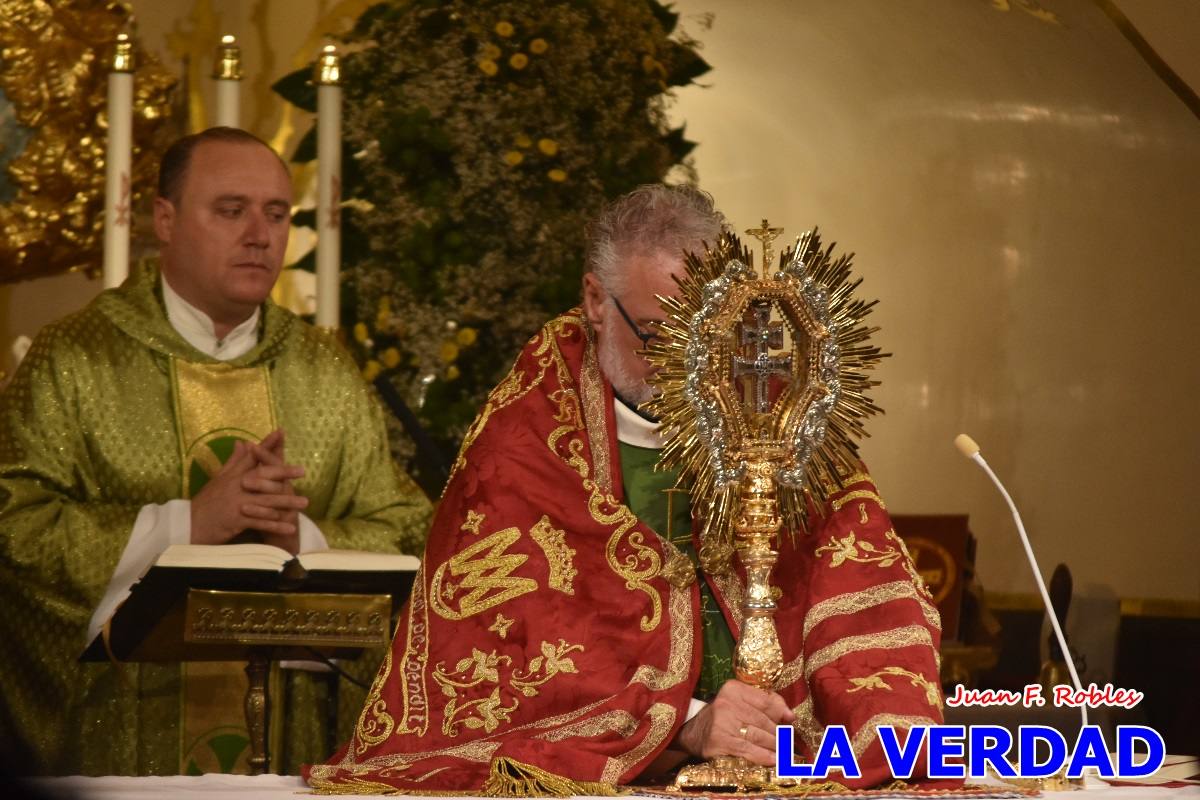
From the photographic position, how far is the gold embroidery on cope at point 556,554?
306cm

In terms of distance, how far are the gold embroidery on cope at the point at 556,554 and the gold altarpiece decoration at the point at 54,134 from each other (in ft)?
9.63

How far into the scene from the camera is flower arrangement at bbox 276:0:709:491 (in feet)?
18.8

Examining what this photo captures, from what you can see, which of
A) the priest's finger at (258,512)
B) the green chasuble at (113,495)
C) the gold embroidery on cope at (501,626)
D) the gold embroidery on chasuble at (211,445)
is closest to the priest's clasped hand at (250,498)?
the priest's finger at (258,512)

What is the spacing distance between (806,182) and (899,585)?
12.0 feet

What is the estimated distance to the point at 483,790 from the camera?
2.73 m

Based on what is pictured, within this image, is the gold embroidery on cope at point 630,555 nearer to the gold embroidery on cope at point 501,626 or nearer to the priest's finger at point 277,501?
the gold embroidery on cope at point 501,626

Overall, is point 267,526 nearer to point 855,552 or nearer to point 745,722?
point 855,552

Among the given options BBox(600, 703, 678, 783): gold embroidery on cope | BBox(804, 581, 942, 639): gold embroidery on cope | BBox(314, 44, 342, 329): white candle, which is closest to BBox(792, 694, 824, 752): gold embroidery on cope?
BBox(804, 581, 942, 639): gold embroidery on cope

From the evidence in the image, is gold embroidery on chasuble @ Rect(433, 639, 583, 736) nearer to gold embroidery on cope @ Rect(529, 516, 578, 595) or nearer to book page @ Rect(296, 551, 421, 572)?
gold embroidery on cope @ Rect(529, 516, 578, 595)

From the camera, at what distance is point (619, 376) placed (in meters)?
3.29

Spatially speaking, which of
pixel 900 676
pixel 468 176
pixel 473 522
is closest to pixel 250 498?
pixel 473 522

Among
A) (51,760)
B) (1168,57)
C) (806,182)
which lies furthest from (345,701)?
(1168,57)

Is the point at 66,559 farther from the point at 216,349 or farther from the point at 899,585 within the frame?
the point at 899,585

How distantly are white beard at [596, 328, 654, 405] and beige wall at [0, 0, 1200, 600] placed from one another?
287 cm
